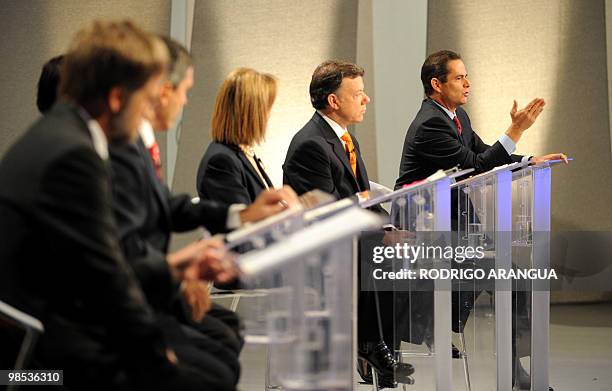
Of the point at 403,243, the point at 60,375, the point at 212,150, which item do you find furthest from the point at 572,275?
the point at 60,375

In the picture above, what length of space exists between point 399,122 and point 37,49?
2.73m

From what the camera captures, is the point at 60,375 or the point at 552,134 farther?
the point at 552,134

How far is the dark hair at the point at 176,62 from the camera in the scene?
2.38 meters

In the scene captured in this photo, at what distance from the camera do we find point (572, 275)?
625cm

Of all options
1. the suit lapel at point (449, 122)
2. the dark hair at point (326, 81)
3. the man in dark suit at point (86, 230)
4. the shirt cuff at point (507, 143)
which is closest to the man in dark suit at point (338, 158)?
the dark hair at point (326, 81)

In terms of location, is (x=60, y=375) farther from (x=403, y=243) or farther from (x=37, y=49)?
(x=37, y=49)

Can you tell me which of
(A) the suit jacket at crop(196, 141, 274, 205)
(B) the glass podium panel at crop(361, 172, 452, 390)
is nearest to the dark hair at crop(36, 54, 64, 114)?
(A) the suit jacket at crop(196, 141, 274, 205)

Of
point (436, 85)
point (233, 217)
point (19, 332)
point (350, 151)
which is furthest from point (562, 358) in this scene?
point (19, 332)

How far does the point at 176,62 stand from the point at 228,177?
1.47 m

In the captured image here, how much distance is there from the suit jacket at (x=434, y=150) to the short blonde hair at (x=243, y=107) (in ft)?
3.39

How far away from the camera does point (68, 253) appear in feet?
5.90

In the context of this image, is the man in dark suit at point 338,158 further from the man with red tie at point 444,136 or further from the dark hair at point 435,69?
the dark hair at point 435,69

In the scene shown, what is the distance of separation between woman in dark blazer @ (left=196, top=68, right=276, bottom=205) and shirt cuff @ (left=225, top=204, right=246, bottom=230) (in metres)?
1.18

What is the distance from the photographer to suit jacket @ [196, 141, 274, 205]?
3.84 meters
